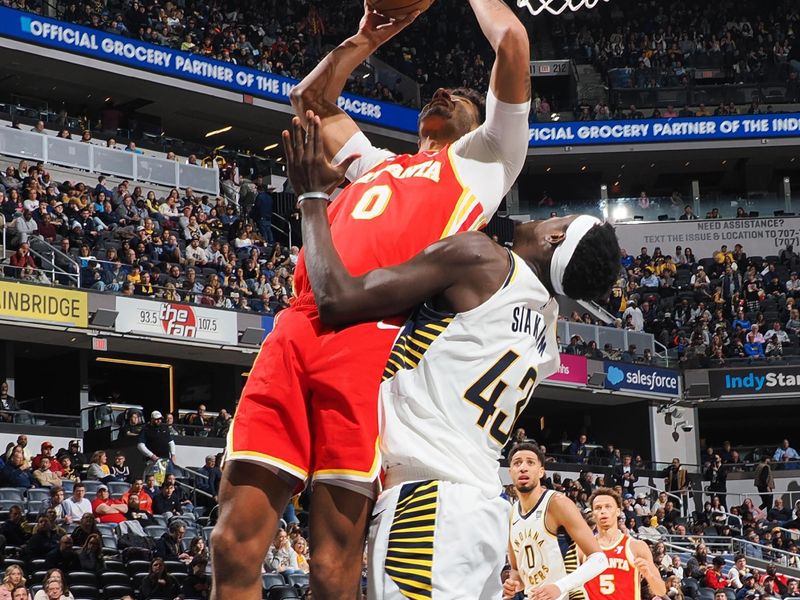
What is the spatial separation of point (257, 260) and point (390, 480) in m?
22.9

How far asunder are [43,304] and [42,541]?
28.9 ft

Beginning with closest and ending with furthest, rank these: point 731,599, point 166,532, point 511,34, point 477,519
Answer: point 477,519, point 511,34, point 166,532, point 731,599

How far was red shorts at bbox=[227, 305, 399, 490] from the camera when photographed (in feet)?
11.7

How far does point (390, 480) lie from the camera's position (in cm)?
354

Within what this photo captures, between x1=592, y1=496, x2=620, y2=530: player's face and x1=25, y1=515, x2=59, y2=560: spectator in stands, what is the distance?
259 inches

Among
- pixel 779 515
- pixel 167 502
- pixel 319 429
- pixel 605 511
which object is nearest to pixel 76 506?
pixel 167 502

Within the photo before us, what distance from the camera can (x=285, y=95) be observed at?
33.1 meters

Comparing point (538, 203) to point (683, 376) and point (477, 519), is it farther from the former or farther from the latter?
point (477, 519)

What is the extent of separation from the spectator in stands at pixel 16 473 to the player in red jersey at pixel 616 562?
910 centimetres

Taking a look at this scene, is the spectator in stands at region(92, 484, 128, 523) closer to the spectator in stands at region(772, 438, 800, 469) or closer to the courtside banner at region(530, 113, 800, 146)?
the spectator in stands at region(772, 438, 800, 469)

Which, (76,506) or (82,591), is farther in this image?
(76,506)

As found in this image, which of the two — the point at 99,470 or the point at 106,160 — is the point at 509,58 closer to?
the point at 99,470

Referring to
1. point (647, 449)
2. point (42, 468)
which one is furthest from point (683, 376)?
point (42, 468)

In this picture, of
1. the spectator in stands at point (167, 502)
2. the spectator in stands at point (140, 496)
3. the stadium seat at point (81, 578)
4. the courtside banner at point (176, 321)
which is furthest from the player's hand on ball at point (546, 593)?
the courtside banner at point (176, 321)
